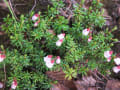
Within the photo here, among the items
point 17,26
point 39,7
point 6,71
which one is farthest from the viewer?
point 39,7

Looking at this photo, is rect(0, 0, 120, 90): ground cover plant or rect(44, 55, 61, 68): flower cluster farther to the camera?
rect(0, 0, 120, 90): ground cover plant

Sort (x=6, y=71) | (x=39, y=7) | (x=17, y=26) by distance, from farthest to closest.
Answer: (x=39, y=7), (x=6, y=71), (x=17, y=26)

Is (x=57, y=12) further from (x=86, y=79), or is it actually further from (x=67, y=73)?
(x=86, y=79)

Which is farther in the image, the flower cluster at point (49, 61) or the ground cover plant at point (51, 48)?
the ground cover plant at point (51, 48)

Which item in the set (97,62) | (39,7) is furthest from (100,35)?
(39,7)

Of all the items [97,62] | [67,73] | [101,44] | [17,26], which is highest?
[17,26]

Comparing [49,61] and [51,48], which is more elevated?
[51,48]

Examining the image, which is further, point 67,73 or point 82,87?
point 82,87

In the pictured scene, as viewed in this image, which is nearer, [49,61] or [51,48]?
[49,61]
